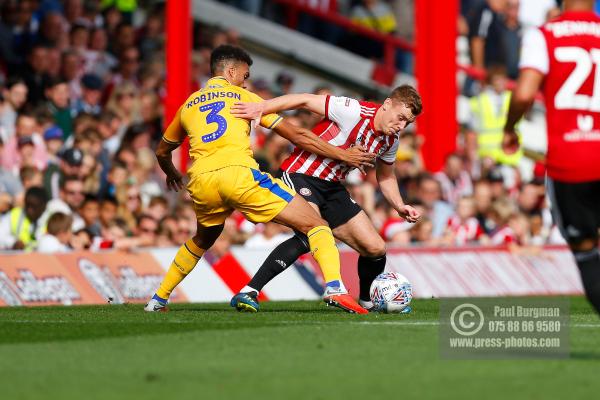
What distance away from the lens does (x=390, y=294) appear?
11.1 metres

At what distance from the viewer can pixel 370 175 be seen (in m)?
19.0

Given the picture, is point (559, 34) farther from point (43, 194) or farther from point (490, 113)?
point (490, 113)

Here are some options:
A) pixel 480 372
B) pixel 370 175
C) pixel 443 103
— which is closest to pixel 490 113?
pixel 443 103

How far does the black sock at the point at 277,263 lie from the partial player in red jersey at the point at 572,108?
3.68 meters

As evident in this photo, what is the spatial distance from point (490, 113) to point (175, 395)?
14831 millimetres

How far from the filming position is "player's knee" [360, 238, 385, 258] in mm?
11383

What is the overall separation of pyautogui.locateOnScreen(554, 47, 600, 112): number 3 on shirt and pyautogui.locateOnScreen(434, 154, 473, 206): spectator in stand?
11.3 m

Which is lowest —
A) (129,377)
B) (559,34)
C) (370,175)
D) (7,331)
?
(370,175)

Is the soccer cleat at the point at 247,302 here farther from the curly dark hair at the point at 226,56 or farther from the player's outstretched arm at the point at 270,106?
the curly dark hair at the point at 226,56

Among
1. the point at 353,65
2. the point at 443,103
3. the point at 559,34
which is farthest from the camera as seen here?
the point at 353,65

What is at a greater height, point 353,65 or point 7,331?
point 7,331

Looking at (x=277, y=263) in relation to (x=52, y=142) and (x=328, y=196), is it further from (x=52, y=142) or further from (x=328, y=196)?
(x=52, y=142)

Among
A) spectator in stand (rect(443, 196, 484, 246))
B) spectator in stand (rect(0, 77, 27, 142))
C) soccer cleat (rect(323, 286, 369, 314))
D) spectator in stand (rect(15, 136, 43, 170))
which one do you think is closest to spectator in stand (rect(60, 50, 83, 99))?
spectator in stand (rect(0, 77, 27, 142))

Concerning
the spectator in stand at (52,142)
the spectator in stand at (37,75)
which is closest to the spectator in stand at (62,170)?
the spectator in stand at (52,142)
